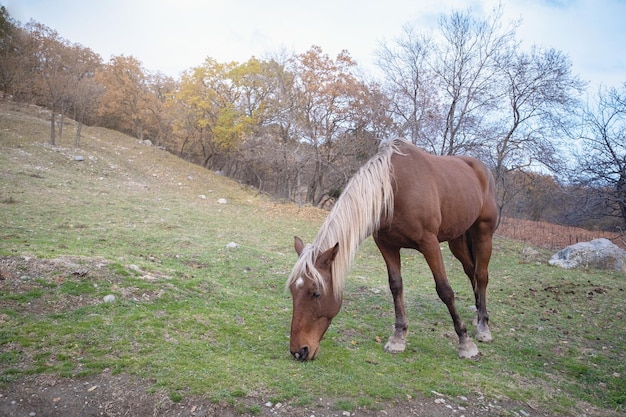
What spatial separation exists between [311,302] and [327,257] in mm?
454

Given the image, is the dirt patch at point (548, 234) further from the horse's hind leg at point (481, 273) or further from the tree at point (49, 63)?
the tree at point (49, 63)

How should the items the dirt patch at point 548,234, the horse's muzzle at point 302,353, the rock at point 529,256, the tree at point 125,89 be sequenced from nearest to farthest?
the horse's muzzle at point 302,353 < the rock at point 529,256 < the dirt patch at point 548,234 < the tree at point 125,89

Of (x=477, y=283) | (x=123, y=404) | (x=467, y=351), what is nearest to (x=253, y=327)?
(x=123, y=404)

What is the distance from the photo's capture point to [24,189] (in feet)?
44.0

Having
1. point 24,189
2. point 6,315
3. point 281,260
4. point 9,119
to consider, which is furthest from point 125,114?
point 6,315

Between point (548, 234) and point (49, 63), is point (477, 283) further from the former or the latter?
point (49, 63)

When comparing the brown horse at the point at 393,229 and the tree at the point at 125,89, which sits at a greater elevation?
the tree at the point at 125,89

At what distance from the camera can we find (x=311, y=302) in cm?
341

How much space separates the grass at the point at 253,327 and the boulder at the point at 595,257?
4.09 feet

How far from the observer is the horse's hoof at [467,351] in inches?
163

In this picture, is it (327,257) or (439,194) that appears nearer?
(327,257)

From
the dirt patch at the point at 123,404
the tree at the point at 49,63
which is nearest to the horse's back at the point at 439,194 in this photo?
the dirt patch at the point at 123,404

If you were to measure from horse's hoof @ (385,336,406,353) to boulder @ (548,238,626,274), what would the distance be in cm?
978

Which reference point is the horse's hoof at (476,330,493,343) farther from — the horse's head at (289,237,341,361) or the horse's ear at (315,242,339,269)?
the horse's ear at (315,242,339,269)
